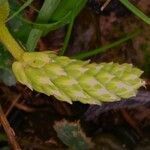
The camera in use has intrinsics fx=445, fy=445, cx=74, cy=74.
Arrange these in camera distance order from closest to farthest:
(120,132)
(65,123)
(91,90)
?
(91,90)
(65,123)
(120,132)

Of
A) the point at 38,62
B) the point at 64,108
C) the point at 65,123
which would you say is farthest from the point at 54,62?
the point at 64,108

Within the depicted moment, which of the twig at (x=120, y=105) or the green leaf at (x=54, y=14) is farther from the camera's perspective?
the twig at (x=120, y=105)

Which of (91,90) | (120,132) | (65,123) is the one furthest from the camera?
(120,132)

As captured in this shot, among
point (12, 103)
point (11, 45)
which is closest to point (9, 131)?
point (12, 103)

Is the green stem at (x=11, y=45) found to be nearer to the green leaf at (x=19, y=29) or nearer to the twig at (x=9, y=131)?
the green leaf at (x=19, y=29)

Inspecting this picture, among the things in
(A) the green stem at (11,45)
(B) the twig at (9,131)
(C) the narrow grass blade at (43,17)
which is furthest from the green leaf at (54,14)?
(B) the twig at (9,131)

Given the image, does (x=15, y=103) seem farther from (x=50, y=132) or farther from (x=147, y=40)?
(x=147, y=40)
